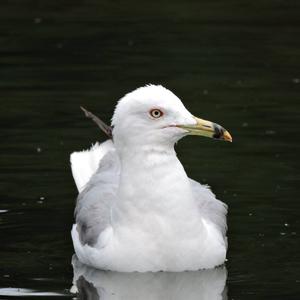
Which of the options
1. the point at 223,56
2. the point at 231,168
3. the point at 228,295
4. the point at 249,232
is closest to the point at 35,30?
the point at 223,56

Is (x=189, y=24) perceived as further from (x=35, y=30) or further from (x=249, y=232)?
(x=249, y=232)

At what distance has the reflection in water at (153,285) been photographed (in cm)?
911

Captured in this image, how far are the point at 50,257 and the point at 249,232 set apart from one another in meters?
1.59

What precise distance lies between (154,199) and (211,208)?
0.76 m

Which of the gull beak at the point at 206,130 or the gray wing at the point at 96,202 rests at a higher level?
the gull beak at the point at 206,130

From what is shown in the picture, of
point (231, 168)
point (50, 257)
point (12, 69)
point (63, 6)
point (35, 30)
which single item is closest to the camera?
point (50, 257)

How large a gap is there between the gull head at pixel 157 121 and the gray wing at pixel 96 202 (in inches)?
28.0

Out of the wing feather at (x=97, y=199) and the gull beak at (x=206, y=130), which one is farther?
the wing feather at (x=97, y=199)

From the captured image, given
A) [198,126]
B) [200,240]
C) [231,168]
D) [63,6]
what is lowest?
[63,6]

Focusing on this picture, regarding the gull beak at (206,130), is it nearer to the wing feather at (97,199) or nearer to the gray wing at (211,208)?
the gray wing at (211,208)

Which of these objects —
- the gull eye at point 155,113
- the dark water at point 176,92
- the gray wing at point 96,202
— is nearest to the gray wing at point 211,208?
the dark water at point 176,92

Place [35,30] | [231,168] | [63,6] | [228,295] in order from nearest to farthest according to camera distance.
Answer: [228,295] → [231,168] → [35,30] → [63,6]

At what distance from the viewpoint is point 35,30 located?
752 inches

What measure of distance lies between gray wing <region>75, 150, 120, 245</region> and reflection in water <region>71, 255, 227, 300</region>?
0.36m
